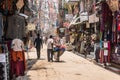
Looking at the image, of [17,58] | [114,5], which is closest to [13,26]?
[17,58]

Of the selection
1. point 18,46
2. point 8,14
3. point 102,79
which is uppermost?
point 8,14

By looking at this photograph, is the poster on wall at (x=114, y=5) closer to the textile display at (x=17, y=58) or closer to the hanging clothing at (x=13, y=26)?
the hanging clothing at (x=13, y=26)

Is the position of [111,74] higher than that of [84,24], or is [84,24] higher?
[84,24]

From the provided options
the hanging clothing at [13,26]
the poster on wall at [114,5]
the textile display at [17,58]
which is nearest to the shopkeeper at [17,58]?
the textile display at [17,58]

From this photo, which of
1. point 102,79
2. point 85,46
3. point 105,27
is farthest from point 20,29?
point 85,46

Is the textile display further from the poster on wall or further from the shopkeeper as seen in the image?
the poster on wall

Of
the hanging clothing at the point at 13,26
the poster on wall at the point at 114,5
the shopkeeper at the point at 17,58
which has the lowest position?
the shopkeeper at the point at 17,58

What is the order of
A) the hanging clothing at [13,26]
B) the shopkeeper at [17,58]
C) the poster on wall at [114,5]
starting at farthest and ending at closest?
the poster on wall at [114,5] → the hanging clothing at [13,26] → the shopkeeper at [17,58]

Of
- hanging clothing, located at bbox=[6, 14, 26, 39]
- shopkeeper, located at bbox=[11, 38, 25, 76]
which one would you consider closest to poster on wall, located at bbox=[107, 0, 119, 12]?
hanging clothing, located at bbox=[6, 14, 26, 39]

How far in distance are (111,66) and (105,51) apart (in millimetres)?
902

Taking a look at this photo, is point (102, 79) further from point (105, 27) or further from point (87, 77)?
point (105, 27)

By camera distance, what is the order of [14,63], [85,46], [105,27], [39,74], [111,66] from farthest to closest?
[85,46] → [105,27] → [111,66] → [39,74] → [14,63]

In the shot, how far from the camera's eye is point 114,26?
2311 centimetres

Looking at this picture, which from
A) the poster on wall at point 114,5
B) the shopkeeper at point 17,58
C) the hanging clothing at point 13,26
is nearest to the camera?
the shopkeeper at point 17,58
